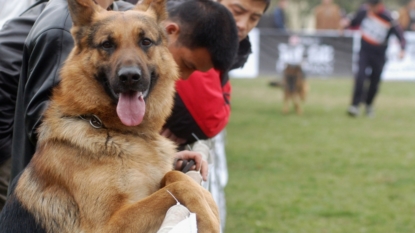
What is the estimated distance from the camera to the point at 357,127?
13.3 m

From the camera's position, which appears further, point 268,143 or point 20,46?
point 268,143

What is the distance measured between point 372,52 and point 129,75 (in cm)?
1313

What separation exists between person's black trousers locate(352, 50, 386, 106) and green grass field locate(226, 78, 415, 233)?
0.54 metres

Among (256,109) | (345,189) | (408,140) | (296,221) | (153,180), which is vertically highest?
(153,180)

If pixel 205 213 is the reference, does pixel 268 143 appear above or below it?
below

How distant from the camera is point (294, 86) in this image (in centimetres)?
1545

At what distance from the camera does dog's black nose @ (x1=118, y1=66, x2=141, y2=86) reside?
10.1 feet

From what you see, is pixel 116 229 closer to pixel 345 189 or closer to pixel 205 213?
pixel 205 213

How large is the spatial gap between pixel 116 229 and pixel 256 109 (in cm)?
1299

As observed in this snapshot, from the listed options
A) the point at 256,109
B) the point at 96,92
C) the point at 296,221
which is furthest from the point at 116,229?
the point at 256,109

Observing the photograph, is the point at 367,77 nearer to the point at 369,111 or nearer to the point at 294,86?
the point at 369,111

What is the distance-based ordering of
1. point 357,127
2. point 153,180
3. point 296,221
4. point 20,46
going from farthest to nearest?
point 357,127 → point 296,221 → point 20,46 → point 153,180

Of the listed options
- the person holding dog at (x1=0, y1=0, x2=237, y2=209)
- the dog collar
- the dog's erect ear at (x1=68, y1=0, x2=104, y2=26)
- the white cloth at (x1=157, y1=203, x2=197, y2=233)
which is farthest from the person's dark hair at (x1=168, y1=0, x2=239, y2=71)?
the white cloth at (x1=157, y1=203, x2=197, y2=233)

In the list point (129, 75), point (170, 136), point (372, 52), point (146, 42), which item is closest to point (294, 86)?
point (372, 52)
